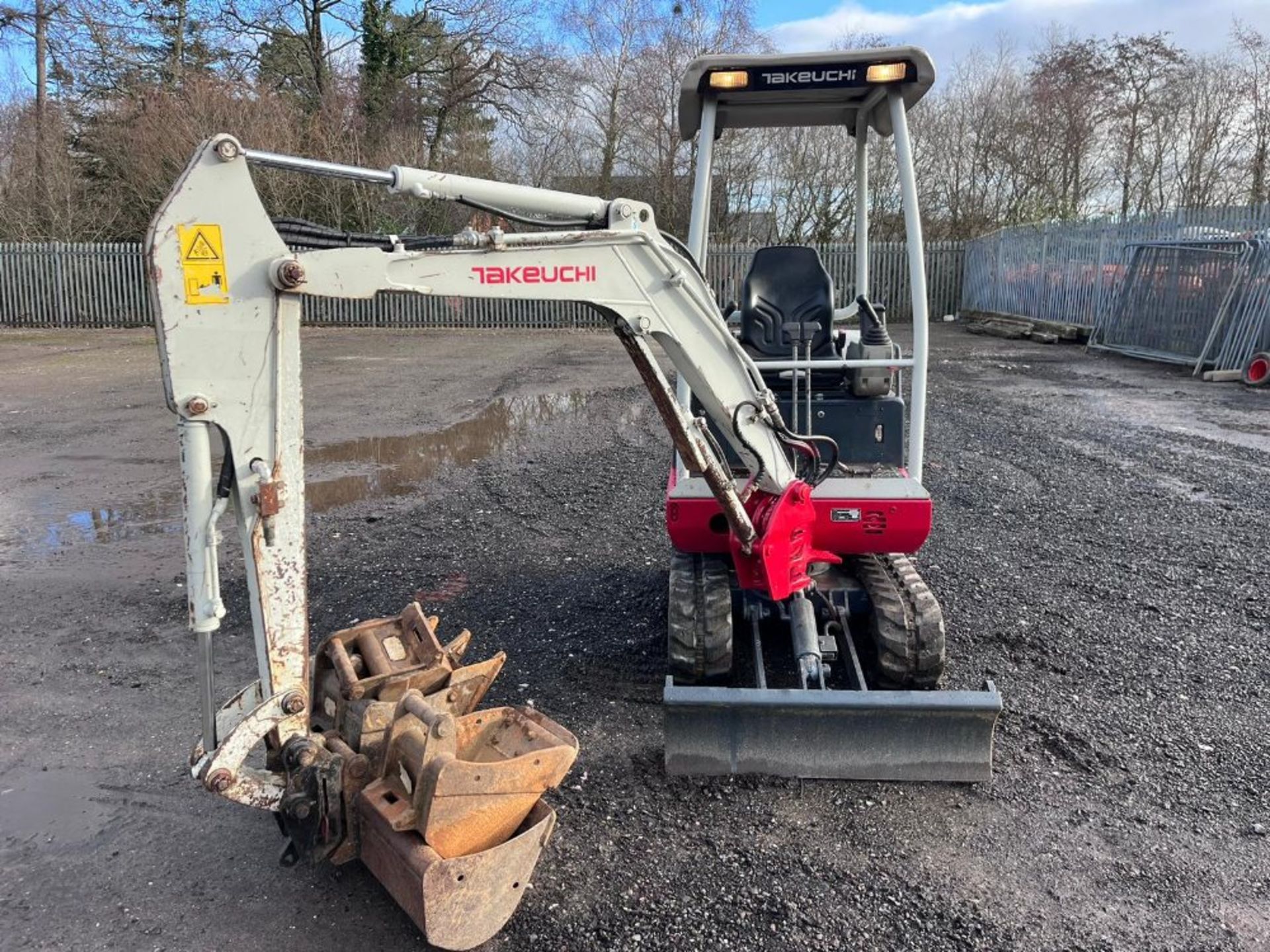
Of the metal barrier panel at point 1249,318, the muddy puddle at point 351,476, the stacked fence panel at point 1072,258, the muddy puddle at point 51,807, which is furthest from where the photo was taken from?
the stacked fence panel at point 1072,258

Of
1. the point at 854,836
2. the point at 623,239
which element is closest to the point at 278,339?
the point at 623,239

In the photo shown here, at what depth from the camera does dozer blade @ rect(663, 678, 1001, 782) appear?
3.81 m

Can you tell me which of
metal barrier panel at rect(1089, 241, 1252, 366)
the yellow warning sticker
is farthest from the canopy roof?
metal barrier panel at rect(1089, 241, 1252, 366)

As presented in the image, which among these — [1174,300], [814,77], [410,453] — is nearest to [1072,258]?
[1174,300]

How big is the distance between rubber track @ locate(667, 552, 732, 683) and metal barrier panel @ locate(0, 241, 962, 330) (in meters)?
19.4

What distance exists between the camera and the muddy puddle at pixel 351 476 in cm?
730

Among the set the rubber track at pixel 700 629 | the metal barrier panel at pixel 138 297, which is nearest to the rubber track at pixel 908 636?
→ the rubber track at pixel 700 629

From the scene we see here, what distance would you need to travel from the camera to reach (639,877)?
10.9 ft

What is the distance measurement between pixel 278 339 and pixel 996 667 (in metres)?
3.78

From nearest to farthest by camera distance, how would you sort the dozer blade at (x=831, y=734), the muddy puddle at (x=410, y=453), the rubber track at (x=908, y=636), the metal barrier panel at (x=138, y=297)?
the dozer blade at (x=831, y=734), the rubber track at (x=908, y=636), the muddy puddle at (x=410, y=453), the metal barrier panel at (x=138, y=297)

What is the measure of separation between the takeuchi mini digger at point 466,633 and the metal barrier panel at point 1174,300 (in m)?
12.3

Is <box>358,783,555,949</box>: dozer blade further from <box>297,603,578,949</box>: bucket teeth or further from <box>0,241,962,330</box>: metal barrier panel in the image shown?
<box>0,241,962,330</box>: metal barrier panel

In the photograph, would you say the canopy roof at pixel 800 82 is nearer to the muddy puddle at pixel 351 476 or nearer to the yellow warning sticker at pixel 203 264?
the yellow warning sticker at pixel 203 264

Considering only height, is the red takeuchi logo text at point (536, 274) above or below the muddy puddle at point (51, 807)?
above
